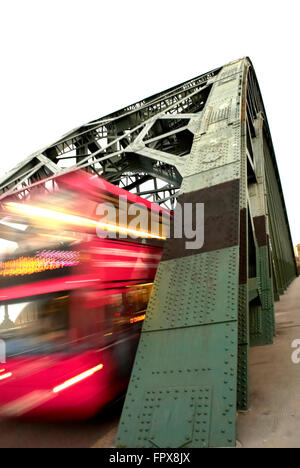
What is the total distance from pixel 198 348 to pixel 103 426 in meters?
1.86

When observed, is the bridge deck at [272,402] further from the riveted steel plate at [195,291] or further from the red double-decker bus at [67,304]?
the red double-decker bus at [67,304]

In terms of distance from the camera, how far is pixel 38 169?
14758 mm

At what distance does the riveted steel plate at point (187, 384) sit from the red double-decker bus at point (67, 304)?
2.46 ft

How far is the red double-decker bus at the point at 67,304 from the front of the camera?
398cm

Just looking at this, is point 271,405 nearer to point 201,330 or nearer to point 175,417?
point 201,330

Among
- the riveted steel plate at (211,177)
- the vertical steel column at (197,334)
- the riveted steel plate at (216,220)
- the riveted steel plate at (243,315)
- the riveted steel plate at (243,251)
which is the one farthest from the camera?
the riveted steel plate at (211,177)

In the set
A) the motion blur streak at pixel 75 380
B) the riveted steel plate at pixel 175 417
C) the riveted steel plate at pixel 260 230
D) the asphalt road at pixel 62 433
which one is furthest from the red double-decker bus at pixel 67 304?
the riveted steel plate at pixel 260 230

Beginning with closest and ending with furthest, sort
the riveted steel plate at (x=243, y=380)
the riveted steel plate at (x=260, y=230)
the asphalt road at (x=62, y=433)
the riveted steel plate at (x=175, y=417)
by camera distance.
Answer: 1. the riveted steel plate at (x=175, y=417)
2. the asphalt road at (x=62, y=433)
3. the riveted steel plate at (x=243, y=380)
4. the riveted steel plate at (x=260, y=230)

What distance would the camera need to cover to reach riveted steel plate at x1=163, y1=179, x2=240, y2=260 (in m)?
5.22

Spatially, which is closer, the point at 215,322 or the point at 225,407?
the point at 225,407

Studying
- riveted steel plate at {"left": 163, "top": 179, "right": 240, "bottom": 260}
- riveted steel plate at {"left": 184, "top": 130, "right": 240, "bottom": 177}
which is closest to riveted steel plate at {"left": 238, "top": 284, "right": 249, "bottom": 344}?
riveted steel plate at {"left": 163, "top": 179, "right": 240, "bottom": 260}

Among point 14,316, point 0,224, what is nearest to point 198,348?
point 14,316

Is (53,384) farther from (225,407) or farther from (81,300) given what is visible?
(225,407)
